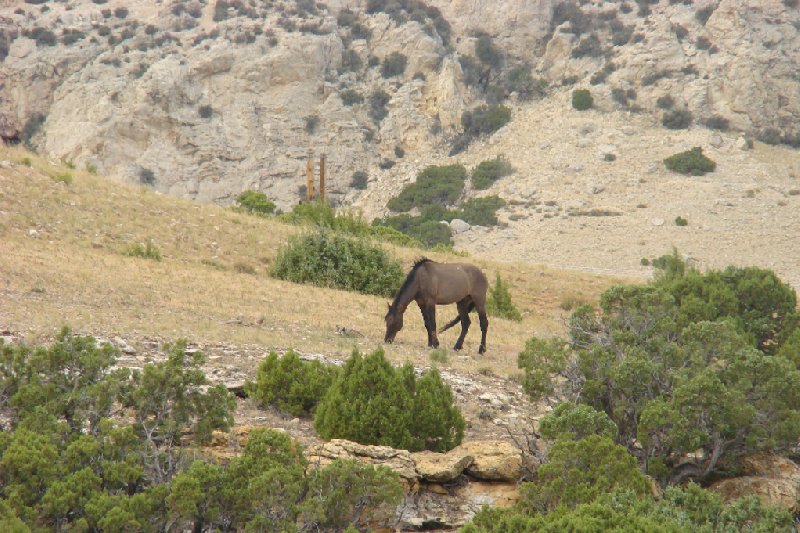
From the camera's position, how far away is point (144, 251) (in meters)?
23.5

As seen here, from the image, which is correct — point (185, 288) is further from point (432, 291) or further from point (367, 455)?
point (367, 455)

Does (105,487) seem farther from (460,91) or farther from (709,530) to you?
(460,91)

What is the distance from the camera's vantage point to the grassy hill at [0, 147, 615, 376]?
1474 centimetres

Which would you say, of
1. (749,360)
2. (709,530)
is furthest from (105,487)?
(749,360)

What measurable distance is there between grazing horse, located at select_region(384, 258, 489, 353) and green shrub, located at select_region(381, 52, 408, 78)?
48240mm

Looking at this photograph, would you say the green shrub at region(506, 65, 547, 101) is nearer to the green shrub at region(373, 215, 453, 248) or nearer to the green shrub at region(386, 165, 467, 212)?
the green shrub at region(386, 165, 467, 212)

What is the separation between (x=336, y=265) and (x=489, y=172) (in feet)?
103

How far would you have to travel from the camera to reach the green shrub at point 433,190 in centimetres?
5431

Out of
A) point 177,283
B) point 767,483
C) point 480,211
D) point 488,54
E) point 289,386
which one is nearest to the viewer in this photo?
point 767,483

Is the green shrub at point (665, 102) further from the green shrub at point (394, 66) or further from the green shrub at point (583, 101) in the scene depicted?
the green shrub at point (394, 66)

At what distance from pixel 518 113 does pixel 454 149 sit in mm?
5040

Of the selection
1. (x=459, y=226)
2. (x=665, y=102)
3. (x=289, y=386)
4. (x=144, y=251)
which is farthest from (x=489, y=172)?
(x=289, y=386)

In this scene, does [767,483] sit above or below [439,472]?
below

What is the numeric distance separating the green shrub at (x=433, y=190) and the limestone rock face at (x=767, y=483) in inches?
1718
